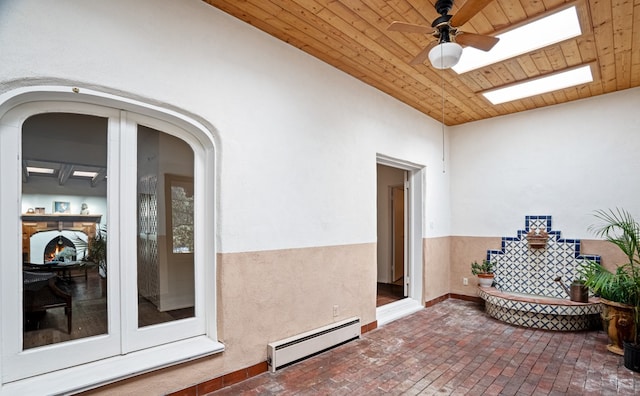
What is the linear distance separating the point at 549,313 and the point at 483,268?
1194mm

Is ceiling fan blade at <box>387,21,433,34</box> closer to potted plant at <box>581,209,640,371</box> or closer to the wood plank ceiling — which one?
the wood plank ceiling

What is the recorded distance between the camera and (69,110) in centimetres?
212

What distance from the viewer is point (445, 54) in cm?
240

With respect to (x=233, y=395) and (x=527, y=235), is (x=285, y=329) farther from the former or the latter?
(x=527, y=235)

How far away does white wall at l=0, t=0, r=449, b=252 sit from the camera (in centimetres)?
195

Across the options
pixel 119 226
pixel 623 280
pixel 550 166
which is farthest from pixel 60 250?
pixel 550 166

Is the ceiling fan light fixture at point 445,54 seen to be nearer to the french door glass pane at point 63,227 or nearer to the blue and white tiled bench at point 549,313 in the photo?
the french door glass pane at point 63,227

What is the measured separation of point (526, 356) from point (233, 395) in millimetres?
2921

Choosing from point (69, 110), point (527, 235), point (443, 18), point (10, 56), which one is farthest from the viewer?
point (527, 235)

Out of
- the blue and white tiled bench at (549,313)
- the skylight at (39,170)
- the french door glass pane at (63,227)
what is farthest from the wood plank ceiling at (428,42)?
the blue and white tiled bench at (549,313)

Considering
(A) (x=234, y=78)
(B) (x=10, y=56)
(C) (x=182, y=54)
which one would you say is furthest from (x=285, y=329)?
(B) (x=10, y=56)

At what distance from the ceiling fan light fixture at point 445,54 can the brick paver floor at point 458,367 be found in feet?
8.71

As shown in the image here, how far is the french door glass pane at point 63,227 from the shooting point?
6.57 feet

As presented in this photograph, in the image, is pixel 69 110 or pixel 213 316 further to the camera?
pixel 213 316
